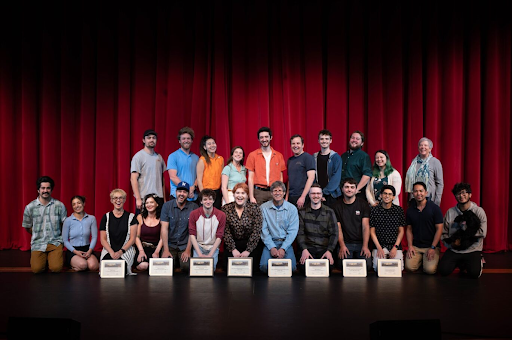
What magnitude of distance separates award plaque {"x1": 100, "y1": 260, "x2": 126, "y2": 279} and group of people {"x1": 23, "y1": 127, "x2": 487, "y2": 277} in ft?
0.53

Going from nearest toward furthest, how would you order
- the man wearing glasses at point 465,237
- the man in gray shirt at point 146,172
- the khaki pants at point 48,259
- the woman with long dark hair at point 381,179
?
the man wearing glasses at point 465,237, the khaki pants at point 48,259, the woman with long dark hair at point 381,179, the man in gray shirt at point 146,172

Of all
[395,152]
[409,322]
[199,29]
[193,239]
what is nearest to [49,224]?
[193,239]

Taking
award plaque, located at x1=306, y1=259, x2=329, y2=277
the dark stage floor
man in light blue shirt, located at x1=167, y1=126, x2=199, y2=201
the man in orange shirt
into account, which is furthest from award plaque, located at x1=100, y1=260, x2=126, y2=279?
award plaque, located at x1=306, y1=259, x2=329, y2=277

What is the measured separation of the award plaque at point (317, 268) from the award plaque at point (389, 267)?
1.75 ft

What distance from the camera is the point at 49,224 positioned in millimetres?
4812

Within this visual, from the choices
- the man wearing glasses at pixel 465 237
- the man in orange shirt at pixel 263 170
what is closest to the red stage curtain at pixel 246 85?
the man in orange shirt at pixel 263 170

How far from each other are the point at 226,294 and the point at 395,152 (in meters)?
3.52

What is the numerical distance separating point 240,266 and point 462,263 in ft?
7.68

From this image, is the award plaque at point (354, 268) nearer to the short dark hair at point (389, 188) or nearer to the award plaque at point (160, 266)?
the short dark hair at point (389, 188)

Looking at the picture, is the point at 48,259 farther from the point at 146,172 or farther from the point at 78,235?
the point at 146,172

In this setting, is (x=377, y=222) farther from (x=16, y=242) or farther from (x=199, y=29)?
(x=16, y=242)

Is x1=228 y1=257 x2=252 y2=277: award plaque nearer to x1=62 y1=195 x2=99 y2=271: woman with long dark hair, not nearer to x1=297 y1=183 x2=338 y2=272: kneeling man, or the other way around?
x1=297 y1=183 x2=338 y2=272: kneeling man

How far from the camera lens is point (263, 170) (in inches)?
194

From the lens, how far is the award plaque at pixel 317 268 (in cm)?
432
